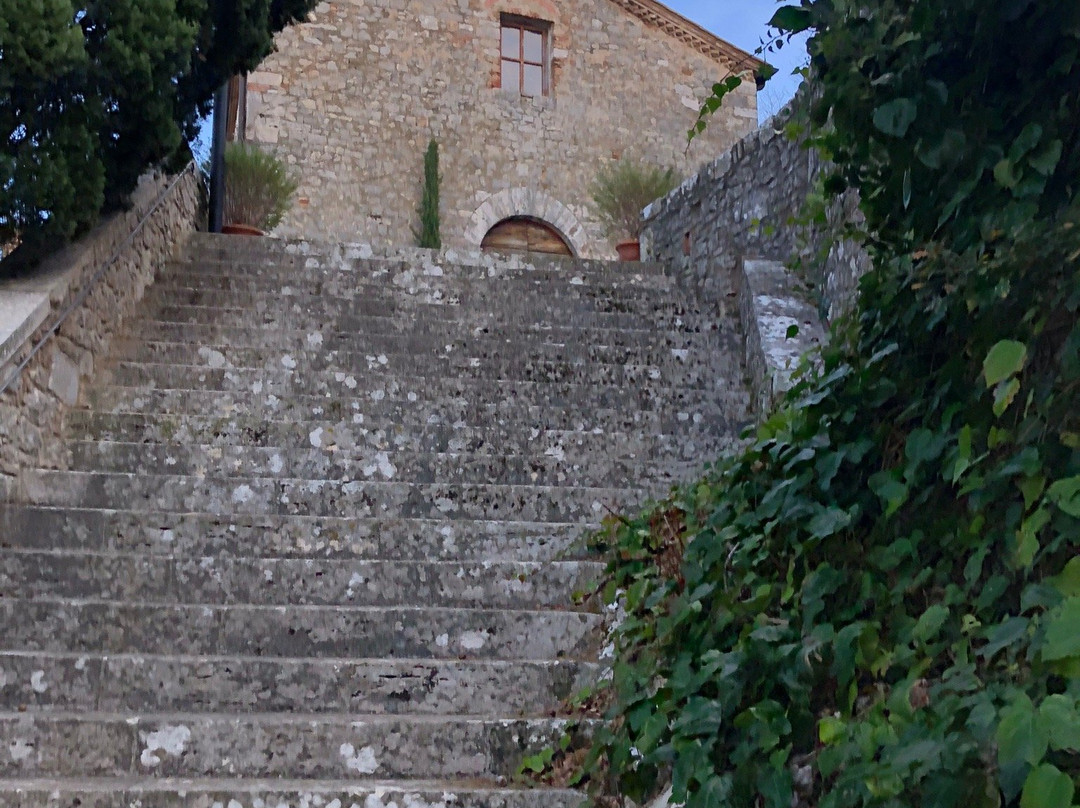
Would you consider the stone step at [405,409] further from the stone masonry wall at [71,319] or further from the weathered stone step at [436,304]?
the weathered stone step at [436,304]

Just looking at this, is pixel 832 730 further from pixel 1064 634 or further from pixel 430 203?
pixel 430 203

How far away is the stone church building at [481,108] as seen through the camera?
10.7 metres

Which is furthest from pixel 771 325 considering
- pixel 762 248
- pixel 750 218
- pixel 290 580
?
pixel 290 580

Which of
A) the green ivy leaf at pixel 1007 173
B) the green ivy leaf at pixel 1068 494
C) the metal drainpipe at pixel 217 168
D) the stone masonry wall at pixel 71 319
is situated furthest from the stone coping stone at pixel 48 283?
the green ivy leaf at pixel 1068 494

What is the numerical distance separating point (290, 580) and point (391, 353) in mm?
1880

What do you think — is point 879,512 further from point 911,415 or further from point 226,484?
point 226,484

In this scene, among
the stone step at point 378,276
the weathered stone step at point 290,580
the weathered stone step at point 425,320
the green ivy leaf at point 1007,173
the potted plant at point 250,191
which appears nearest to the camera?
the green ivy leaf at point 1007,173

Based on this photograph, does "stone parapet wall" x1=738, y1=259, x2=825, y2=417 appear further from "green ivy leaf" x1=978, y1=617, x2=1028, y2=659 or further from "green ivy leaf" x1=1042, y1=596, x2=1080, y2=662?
"green ivy leaf" x1=1042, y1=596, x2=1080, y2=662

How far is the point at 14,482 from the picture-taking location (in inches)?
135

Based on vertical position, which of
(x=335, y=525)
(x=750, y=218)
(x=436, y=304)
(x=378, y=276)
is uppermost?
(x=750, y=218)

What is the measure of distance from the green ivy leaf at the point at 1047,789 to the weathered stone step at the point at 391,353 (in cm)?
368

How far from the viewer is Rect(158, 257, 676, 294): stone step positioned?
5.35 m

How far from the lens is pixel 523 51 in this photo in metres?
11.8

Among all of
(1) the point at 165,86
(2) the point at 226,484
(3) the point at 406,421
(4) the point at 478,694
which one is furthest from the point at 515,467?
(1) the point at 165,86
